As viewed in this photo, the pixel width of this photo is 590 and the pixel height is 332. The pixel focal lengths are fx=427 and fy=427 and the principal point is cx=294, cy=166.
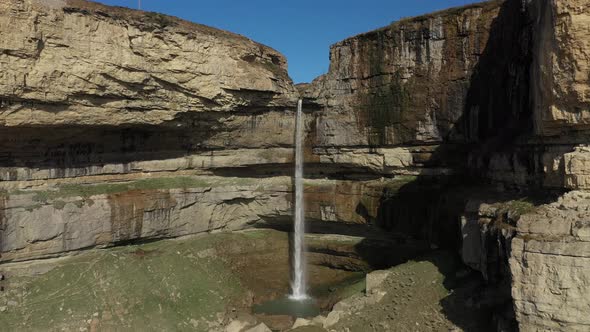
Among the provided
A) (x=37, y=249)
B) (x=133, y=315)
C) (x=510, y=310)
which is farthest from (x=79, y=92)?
(x=510, y=310)

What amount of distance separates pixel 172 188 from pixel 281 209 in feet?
23.2

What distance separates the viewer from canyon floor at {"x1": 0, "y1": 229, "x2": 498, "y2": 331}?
17.5 meters

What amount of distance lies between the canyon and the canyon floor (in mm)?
1037

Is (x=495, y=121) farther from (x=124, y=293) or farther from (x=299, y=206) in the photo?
(x=124, y=293)

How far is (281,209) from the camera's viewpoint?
27.7 meters

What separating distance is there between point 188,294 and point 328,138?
12277mm

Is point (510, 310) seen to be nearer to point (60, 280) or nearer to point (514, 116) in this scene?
point (514, 116)

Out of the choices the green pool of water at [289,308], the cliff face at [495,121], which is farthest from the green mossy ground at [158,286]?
the cliff face at [495,121]

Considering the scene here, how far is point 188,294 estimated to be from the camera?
69.8 ft

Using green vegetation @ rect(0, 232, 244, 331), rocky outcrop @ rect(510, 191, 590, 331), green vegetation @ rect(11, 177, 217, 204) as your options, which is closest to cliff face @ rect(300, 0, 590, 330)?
rocky outcrop @ rect(510, 191, 590, 331)

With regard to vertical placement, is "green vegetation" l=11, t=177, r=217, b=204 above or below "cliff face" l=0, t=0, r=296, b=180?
below

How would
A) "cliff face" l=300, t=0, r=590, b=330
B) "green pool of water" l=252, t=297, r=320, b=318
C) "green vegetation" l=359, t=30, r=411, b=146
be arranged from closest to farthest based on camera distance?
"cliff face" l=300, t=0, r=590, b=330 → "green pool of water" l=252, t=297, r=320, b=318 → "green vegetation" l=359, t=30, r=411, b=146

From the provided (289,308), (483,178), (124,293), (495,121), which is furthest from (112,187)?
(495,121)

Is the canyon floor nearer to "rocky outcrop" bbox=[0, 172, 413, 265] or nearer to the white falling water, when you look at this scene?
"rocky outcrop" bbox=[0, 172, 413, 265]
